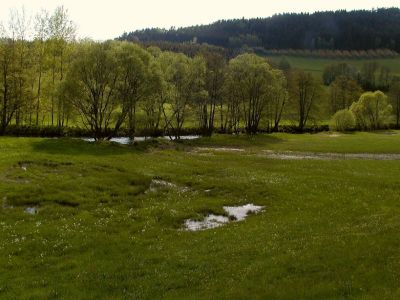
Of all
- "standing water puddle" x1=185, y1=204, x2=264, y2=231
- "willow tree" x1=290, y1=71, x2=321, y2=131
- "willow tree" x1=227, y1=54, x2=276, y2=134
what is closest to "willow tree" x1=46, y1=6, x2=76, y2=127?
"willow tree" x1=227, y1=54, x2=276, y2=134

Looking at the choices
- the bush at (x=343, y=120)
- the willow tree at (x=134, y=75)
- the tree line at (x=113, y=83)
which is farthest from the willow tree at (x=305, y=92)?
the willow tree at (x=134, y=75)

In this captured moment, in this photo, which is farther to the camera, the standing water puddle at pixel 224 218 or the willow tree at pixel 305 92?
the willow tree at pixel 305 92

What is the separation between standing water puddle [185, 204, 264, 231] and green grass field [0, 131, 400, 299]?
91cm

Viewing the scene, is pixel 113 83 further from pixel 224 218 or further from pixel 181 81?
pixel 224 218

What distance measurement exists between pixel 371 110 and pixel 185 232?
142281mm

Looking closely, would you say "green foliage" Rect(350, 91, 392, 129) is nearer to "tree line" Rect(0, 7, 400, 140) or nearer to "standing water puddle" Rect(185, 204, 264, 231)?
"tree line" Rect(0, 7, 400, 140)

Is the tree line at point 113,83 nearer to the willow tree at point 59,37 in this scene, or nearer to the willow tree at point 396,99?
the willow tree at point 59,37

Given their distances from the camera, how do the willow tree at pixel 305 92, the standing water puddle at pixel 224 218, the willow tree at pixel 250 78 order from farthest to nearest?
the willow tree at pixel 305 92 < the willow tree at pixel 250 78 < the standing water puddle at pixel 224 218

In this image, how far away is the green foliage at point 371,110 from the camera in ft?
497

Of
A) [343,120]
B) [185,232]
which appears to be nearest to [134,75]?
[185,232]

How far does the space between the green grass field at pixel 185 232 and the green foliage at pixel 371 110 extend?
110m

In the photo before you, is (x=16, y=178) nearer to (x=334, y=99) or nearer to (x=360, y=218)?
(x=360, y=218)

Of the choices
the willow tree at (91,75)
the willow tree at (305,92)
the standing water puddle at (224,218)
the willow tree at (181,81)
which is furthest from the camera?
the willow tree at (305,92)

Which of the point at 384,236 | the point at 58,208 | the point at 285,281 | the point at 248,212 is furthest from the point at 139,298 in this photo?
the point at 248,212
